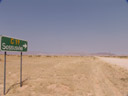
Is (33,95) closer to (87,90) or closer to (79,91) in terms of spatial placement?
(79,91)

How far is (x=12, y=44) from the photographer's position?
7328mm

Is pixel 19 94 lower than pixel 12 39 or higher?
lower

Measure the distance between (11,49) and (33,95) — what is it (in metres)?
2.44

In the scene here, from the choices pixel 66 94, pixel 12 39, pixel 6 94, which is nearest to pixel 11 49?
pixel 12 39

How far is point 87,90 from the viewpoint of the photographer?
25.0 ft

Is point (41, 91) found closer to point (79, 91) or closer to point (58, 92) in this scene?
point (58, 92)

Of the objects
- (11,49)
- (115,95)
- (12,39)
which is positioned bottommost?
(115,95)

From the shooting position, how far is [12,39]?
7.31 meters

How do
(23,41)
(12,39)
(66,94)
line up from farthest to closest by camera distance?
(23,41), (12,39), (66,94)

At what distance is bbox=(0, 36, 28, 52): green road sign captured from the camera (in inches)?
256

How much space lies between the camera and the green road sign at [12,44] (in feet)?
Result: 21.4

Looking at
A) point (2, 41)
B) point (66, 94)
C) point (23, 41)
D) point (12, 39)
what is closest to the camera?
point (2, 41)

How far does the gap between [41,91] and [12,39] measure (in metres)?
2.93

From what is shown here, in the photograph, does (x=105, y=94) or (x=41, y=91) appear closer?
(x=105, y=94)
